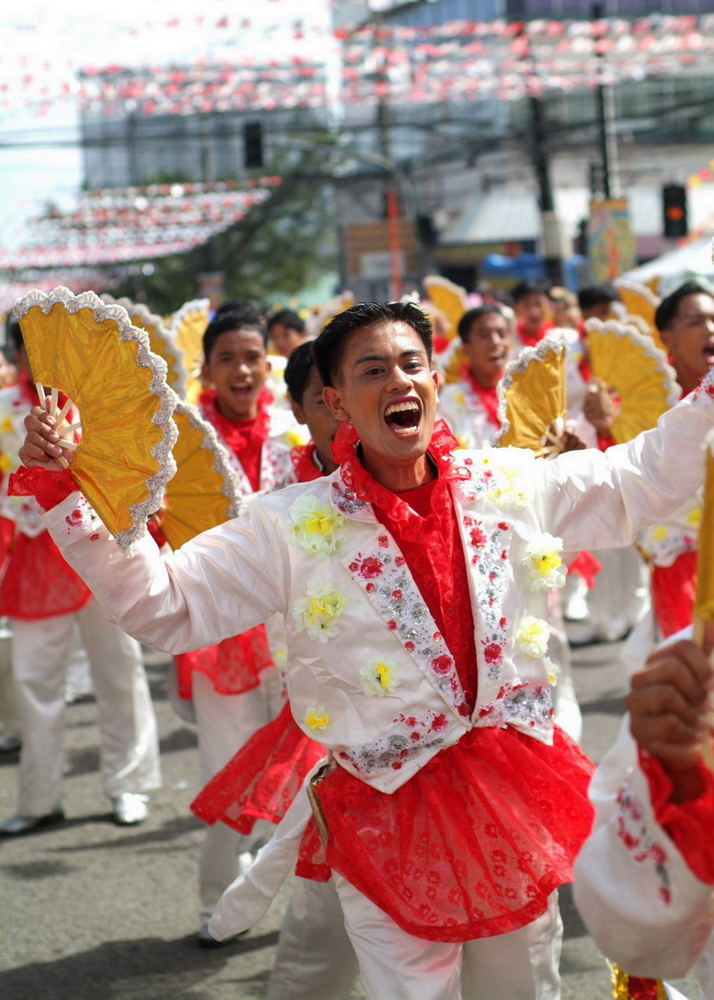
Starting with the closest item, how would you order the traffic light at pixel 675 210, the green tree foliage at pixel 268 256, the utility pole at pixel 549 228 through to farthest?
the traffic light at pixel 675 210, the utility pole at pixel 549 228, the green tree foliage at pixel 268 256

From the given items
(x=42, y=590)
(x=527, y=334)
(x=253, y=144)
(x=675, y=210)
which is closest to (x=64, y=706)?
(x=42, y=590)

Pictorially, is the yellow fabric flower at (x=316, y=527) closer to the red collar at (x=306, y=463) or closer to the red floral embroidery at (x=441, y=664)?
the red floral embroidery at (x=441, y=664)

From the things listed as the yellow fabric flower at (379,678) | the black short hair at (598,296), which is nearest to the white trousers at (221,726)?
the yellow fabric flower at (379,678)

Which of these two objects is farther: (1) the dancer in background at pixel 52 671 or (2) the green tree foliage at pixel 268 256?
(2) the green tree foliage at pixel 268 256

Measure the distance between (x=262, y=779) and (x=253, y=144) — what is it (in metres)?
20.7

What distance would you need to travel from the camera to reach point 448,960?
3180 mm

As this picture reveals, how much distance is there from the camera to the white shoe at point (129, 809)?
654 centimetres

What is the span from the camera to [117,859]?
19.9 ft

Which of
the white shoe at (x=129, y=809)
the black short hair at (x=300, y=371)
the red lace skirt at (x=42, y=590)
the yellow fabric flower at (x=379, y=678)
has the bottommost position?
the white shoe at (x=129, y=809)

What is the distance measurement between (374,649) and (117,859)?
3178mm

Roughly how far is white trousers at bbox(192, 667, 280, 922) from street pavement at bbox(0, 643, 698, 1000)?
0.72ft

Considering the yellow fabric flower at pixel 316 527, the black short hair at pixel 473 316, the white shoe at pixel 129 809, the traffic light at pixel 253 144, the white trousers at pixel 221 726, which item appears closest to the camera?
the yellow fabric flower at pixel 316 527

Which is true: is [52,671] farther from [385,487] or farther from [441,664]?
[441,664]

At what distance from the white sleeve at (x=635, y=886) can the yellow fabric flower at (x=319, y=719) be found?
112 cm
